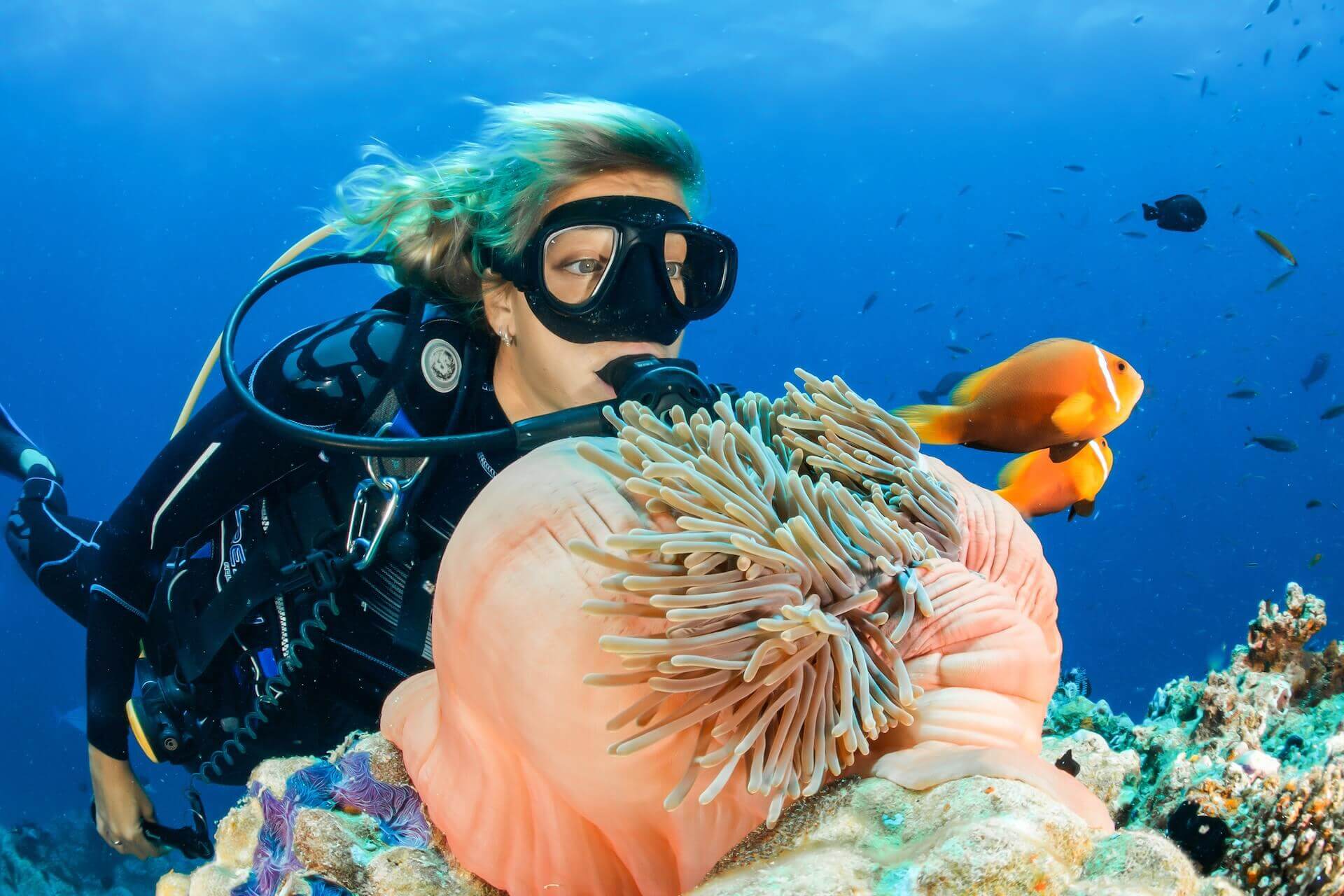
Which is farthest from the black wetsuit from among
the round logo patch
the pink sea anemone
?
the pink sea anemone

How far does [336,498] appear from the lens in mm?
2355

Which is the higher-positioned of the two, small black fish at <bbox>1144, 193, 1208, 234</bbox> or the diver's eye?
small black fish at <bbox>1144, 193, 1208, 234</bbox>

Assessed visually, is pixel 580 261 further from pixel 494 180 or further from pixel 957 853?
pixel 957 853

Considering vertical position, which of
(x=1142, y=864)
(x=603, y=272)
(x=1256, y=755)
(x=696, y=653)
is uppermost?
(x=603, y=272)

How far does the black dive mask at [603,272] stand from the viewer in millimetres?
2211

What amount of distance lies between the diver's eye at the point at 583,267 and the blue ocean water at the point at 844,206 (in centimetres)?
260

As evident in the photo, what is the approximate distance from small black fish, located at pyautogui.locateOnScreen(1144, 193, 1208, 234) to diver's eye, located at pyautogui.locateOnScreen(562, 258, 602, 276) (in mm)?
3887

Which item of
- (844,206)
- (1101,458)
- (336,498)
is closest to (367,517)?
(336,498)

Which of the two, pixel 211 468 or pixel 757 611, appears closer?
pixel 757 611

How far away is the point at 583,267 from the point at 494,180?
41 cm

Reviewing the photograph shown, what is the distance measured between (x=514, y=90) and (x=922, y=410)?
2381cm

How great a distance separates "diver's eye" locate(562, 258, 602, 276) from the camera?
7.41 feet

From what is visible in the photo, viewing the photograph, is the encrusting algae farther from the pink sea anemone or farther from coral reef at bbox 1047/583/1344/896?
coral reef at bbox 1047/583/1344/896

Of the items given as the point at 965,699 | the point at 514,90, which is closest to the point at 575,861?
the point at 965,699
